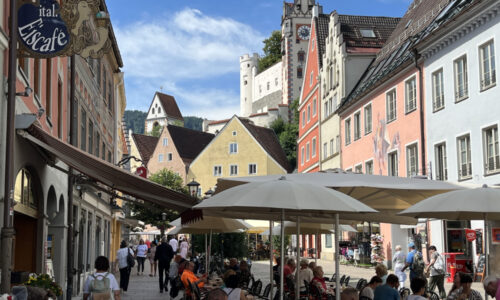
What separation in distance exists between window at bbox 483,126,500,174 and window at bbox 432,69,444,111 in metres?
3.90

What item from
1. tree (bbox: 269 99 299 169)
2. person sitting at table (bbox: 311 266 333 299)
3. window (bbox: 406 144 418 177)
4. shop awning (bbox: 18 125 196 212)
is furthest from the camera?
tree (bbox: 269 99 299 169)

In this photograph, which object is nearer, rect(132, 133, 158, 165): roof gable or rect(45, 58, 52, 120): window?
rect(45, 58, 52, 120): window

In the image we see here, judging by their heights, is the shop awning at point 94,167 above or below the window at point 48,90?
below

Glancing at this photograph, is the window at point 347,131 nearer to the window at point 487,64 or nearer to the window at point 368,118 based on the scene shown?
the window at point 368,118

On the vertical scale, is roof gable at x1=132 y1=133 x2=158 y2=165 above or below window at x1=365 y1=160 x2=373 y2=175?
above

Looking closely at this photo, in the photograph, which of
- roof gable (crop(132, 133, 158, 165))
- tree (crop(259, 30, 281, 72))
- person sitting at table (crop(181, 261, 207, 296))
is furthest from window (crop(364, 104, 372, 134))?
tree (crop(259, 30, 281, 72))

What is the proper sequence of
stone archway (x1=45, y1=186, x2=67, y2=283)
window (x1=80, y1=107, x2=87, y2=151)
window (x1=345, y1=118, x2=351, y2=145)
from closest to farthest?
1. stone archway (x1=45, y1=186, x2=67, y2=283)
2. window (x1=80, y1=107, x2=87, y2=151)
3. window (x1=345, y1=118, x2=351, y2=145)

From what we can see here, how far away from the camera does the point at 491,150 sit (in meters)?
23.6

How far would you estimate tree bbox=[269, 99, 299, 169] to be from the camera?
80500 mm

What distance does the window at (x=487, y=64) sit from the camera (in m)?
23.4

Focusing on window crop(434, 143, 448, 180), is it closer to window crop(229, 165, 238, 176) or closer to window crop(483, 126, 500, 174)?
window crop(483, 126, 500, 174)

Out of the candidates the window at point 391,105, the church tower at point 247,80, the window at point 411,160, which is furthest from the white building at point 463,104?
the church tower at point 247,80

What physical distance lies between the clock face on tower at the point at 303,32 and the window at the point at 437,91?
2911 inches

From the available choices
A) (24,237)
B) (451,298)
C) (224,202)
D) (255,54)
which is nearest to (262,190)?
(224,202)
